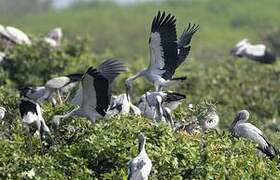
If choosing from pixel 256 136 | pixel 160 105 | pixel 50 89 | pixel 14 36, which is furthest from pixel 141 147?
pixel 14 36

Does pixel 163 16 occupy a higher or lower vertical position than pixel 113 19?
higher

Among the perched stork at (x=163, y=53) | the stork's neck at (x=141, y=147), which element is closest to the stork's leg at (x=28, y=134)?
the stork's neck at (x=141, y=147)

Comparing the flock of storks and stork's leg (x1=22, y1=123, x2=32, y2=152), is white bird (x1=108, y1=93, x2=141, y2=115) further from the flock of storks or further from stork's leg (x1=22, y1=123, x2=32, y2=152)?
stork's leg (x1=22, y1=123, x2=32, y2=152)

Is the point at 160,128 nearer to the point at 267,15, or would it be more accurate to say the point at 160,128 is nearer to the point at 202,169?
the point at 202,169

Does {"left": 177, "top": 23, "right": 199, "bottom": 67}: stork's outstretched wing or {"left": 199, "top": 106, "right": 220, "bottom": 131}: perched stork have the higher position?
{"left": 177, "top": 23, "right": 199, "bottom": 67}: stork's outstretched wing

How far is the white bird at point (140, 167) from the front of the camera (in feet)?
27.1

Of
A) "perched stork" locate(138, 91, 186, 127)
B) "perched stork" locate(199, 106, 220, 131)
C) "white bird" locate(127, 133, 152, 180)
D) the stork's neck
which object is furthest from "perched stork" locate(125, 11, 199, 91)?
"white bird" locate(127, 133, 152, 180)

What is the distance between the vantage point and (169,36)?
12.1 m

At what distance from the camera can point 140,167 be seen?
27.2ft

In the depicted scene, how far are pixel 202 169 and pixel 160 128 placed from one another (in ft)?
2.62

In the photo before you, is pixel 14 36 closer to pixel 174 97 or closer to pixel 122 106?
pixel 122 106

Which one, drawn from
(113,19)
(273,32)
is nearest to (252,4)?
(113,19)

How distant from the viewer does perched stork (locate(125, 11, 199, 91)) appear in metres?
12.1

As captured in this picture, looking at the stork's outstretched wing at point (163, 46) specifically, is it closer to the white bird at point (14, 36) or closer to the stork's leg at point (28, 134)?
the stork's leg at point (28, 134)
